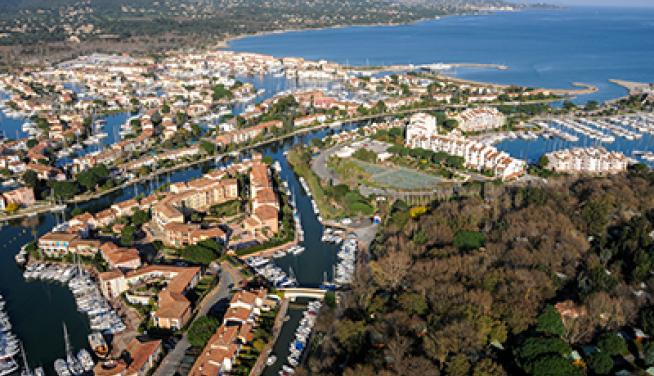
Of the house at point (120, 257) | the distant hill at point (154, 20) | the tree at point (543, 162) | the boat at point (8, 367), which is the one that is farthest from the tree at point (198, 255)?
the distant hill at point (154, 20)

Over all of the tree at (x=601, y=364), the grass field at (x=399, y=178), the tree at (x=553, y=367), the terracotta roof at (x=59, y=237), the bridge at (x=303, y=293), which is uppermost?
the tree at (x=553, y=367)

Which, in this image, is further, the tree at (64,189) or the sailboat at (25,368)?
the tree at (64,189)

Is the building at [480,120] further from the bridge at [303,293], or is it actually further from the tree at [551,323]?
the tree at [551,323]

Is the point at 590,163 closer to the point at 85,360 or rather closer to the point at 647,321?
the point at 647,321

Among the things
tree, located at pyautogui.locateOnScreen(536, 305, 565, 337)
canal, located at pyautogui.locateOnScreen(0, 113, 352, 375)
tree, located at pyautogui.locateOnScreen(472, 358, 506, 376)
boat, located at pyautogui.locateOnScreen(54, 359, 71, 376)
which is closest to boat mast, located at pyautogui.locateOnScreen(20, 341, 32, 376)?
canal, located at pyautogui.locateOnScreen(0, 113, 352, 375)

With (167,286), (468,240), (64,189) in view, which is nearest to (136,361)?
(167,286)

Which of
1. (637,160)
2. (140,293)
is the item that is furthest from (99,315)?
(637,160)

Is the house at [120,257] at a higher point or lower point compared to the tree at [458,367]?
lower

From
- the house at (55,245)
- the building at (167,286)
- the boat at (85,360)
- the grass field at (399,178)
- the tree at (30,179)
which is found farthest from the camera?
the grass field at (399,178)
